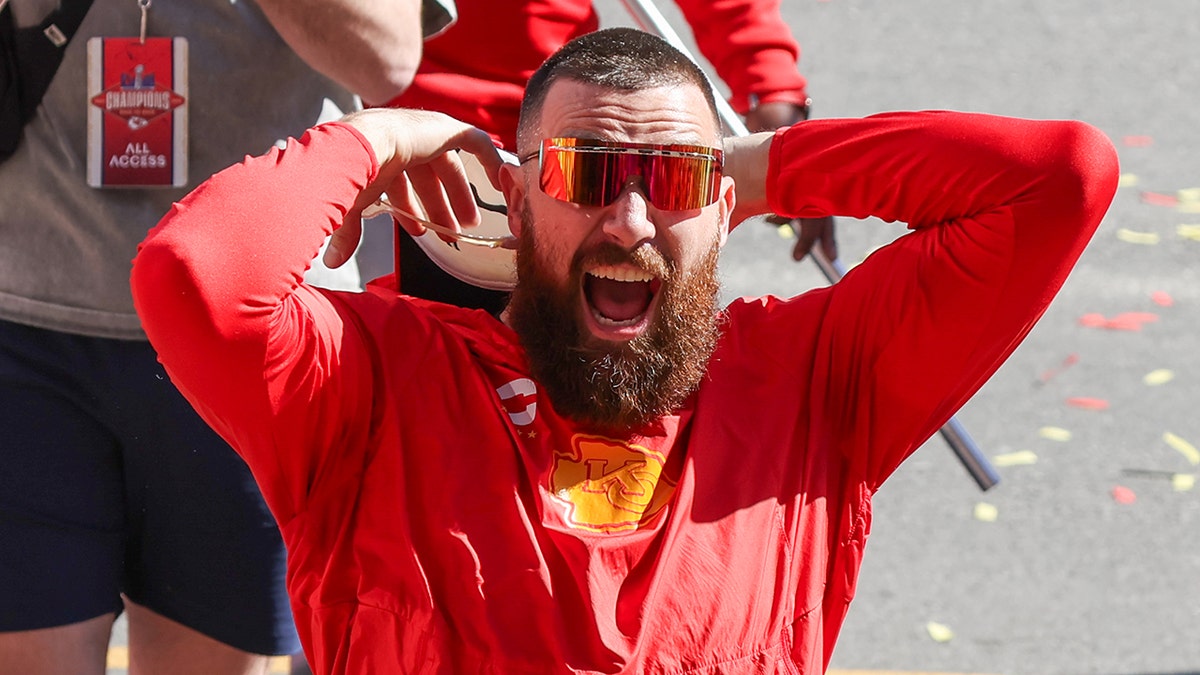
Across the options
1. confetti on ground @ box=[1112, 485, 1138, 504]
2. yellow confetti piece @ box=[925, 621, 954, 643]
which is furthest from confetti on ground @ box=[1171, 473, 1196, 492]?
yellow confetti piece @ box=[925, 621, 954, 643]

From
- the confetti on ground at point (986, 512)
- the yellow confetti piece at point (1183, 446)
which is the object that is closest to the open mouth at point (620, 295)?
the confetti on ground at point (986, 512)

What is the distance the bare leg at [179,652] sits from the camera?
296 cm

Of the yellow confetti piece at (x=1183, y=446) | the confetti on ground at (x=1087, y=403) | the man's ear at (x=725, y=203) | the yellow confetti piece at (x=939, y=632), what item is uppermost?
the man's ear at (x=725, y=203)

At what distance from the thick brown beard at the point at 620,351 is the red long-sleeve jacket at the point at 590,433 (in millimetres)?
39

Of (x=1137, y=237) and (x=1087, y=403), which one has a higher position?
(x=1137, y=237)

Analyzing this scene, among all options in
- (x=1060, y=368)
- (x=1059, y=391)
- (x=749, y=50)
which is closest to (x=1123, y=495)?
(x=1059, y=391)

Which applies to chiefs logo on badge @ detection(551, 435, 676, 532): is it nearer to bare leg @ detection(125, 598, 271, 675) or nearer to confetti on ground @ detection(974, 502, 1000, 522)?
bare leg @ detection(125, 598, 271, 675)

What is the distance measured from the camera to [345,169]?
7.68 feet

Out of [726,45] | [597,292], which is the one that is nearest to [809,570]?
[597,292]

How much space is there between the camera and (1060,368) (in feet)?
19.2

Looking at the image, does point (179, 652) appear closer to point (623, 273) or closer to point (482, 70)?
point (623, 273)

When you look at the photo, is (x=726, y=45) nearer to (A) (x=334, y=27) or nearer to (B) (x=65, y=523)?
(A) (x=334, y=27)

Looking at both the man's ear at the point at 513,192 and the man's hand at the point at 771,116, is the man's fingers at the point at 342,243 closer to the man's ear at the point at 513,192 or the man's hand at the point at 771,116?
the man's ear at the point at 513,192

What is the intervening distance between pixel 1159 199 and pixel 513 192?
505 centimetres
